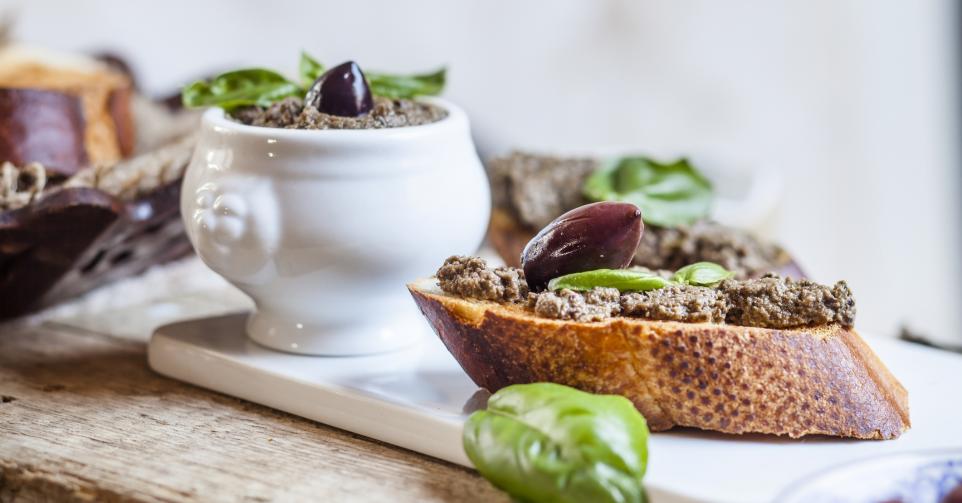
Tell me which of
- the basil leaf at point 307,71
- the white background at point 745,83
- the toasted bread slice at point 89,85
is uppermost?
the basil leaf at point 307,71

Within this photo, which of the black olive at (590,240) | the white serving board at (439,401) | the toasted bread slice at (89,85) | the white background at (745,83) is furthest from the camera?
the white background at (745,83)

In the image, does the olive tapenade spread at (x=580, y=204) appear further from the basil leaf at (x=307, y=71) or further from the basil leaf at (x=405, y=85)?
the basil leaf at (x=307, y=71)

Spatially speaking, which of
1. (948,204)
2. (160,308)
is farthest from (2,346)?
(948,204)

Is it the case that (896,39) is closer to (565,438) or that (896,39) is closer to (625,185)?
(625,185)

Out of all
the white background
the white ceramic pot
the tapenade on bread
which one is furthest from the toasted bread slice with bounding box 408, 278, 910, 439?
the white background

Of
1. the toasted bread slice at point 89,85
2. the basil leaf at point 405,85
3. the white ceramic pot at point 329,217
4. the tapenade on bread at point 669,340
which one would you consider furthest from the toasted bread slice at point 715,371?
the toasted bread slice at point 89,85

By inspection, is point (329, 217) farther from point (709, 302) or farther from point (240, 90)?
point (709, 302)

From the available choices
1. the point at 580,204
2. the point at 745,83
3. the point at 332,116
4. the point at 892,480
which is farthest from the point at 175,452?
the point at 745,83

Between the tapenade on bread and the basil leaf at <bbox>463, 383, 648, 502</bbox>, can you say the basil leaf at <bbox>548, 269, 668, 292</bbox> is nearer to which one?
the tapenade on bread
